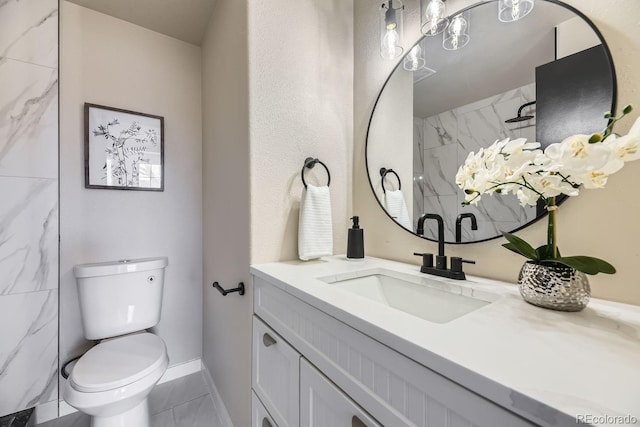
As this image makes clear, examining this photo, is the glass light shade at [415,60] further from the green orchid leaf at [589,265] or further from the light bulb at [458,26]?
the green orchid leaf at [589,265]

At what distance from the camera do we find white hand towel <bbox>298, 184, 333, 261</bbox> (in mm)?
1085

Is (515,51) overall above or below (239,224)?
above

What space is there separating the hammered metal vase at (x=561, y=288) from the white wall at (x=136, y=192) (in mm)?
1821

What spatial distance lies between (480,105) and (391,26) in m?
0.50

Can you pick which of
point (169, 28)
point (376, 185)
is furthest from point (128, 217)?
point (376, 185)

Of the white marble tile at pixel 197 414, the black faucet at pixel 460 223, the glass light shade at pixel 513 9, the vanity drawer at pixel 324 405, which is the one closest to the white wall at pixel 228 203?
the white marble tile at pixel 197 414

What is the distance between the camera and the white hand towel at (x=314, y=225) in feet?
3.56

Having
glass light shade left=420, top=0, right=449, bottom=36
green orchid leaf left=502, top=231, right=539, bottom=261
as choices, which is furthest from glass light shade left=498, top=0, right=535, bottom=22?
green orchid leaf left=502, top=231, right=539, bottom=261

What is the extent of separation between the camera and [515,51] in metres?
0.81

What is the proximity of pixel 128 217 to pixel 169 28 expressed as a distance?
1.22 meters

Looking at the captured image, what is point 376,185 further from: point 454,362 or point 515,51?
point 454,362

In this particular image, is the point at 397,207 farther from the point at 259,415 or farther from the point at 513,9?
the point at 259,415

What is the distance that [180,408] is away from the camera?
146 cm

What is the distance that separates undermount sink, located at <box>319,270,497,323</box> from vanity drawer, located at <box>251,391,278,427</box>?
542 mm
